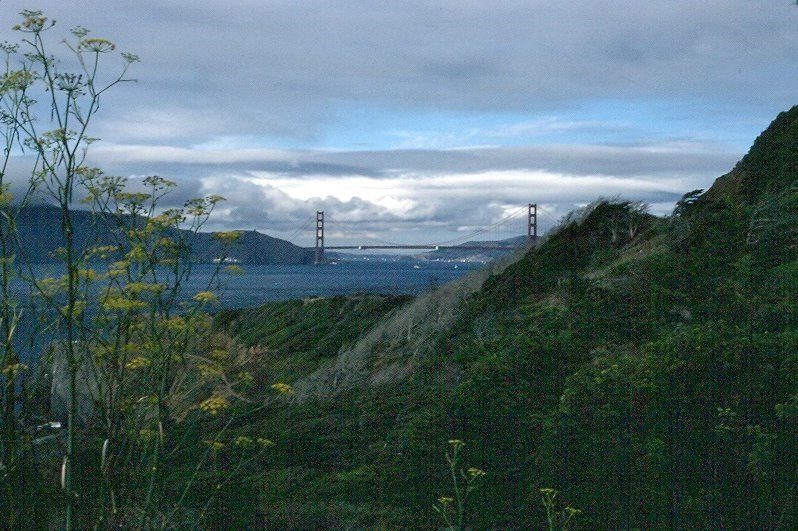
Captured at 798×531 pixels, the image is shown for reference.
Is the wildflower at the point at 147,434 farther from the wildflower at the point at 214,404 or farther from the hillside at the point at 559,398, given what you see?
the wildflower at the point at 214,404

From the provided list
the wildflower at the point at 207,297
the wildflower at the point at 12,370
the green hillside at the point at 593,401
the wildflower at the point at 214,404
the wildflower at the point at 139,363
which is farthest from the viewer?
the green hillside at the point at 593,401

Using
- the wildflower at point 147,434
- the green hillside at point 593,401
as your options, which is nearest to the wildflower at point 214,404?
the wildflower at point 147,434

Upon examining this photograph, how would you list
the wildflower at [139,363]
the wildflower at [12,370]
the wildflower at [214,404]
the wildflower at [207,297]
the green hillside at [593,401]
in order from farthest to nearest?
the green hillside at [593,401]
the wildflower at [139,363]
the wildflower at [214,404]
the wildflower at [207,297]
the wildflower at [12,370]

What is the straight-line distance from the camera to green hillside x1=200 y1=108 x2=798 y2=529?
5.33 meters

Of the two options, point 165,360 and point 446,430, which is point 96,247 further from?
point 446,430

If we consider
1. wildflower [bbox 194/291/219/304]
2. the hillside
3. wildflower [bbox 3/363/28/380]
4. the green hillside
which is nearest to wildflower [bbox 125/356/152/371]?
the hillside

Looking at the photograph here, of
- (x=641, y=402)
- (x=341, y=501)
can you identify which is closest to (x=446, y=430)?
(x=341, y=501)

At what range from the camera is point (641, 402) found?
18.9 ft

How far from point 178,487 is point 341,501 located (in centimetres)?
Result: 131

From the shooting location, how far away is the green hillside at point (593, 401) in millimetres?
5328

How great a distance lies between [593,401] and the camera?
19.3 feet

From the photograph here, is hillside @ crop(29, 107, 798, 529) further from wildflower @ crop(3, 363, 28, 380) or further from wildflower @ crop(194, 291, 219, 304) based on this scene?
wildflower @ crop(3, 363, 28, 380)

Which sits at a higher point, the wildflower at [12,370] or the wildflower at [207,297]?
the wildflower at [207,297]

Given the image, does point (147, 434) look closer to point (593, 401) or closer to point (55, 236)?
point (55, 236)
